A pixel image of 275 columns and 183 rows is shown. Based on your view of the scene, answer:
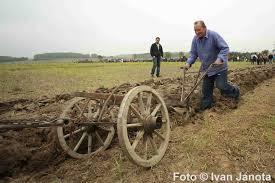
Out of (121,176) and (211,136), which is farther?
(211,136)

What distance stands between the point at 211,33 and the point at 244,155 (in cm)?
281

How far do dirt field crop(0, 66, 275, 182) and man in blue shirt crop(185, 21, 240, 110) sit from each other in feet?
1.80

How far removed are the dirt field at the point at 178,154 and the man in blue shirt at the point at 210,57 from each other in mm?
548

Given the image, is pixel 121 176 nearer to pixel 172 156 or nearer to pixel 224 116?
pixel 172 156

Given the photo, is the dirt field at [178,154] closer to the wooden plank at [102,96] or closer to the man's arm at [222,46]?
the wooden plank at [102,96]

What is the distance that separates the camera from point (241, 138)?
4.25 m

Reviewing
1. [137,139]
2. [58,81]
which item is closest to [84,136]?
[137,139]

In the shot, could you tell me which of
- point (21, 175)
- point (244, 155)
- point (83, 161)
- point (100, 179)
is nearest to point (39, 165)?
point (21, 175)

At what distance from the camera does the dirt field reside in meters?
3.46

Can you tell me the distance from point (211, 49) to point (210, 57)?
0.18m

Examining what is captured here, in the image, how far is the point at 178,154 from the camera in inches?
152

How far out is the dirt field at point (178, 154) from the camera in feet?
11.3

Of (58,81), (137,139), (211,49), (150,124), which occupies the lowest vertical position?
(58,81)

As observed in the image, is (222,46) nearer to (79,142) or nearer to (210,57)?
(210,57)
